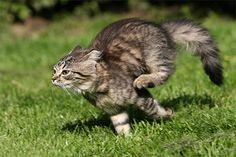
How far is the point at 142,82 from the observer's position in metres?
6.23

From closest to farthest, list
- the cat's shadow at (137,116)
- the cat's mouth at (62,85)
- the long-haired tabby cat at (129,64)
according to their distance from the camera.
A: the cat's mouth at (62,85), the long-haired tabby cat at (129,64), the cat's shadow at (137,116)

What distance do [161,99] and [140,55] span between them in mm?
1467

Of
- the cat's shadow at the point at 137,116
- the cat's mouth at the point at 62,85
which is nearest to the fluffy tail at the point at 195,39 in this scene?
the cat's shadow at the point at 137,116

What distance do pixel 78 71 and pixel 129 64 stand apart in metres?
0.59

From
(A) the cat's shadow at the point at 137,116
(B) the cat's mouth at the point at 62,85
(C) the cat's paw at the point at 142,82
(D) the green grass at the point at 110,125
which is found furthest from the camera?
(A) the cat's shadow at the point at 137,116

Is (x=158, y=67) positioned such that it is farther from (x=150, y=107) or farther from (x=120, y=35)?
(x=120, y=35)

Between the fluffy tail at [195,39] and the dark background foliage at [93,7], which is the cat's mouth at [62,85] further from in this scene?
the dark background foliage at [93,7]

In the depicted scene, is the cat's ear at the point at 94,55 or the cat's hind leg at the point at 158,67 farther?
the cat's hind leg at the point at 158,67

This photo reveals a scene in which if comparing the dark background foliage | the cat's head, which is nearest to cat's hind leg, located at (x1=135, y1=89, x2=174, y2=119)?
the cat's head

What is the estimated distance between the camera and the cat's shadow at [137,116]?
21.8 feet

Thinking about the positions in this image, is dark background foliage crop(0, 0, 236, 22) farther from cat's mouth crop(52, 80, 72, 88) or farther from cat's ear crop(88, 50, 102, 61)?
cat's mouth crop(52, 80, 72, 88)

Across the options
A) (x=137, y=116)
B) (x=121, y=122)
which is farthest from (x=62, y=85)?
(x=137, y=116)

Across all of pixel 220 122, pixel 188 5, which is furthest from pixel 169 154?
pixel 188 5

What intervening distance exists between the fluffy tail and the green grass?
381 millimetres
